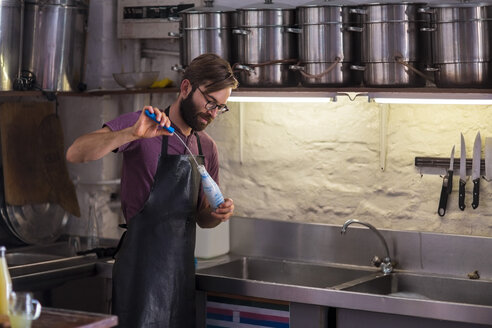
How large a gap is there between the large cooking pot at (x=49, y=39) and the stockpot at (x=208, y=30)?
2.82 feet

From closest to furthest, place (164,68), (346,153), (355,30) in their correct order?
(355,30) → (346,153) → (164,68)

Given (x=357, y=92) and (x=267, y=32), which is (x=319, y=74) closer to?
(x=357, y=92)

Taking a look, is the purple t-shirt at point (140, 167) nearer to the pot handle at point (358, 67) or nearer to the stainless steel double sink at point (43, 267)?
the stainless steel double sink at point (43, 267)

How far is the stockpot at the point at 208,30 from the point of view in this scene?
4.82 meters

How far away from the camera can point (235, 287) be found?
15.0ft

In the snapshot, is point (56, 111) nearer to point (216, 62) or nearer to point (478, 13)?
point (216, 62)

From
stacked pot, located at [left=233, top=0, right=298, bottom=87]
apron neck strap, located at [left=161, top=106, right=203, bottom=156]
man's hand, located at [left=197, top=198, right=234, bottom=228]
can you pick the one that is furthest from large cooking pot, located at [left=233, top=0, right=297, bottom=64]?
man's hand, located at [left=197, top=198, right=234, bottom=228]

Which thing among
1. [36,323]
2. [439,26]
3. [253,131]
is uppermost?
[439,26]

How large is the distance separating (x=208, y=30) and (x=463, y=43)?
4.44 ft

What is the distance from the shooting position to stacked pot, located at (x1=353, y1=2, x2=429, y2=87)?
4.41 meters

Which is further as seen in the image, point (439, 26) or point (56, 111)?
point (56, 111)

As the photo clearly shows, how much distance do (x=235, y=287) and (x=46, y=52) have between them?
1.84 metres

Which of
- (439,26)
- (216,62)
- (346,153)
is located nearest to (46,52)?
(216,62)

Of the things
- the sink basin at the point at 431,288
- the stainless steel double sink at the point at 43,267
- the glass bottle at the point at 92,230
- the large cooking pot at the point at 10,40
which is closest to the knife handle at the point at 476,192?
the sink basin at the point at 431,288
